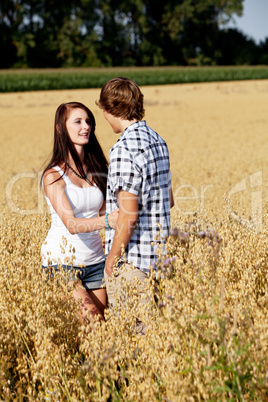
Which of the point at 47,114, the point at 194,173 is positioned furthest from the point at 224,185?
the point at 47,114

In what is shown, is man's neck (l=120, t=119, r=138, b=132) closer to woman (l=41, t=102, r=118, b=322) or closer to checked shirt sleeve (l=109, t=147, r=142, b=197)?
checked shirt sleeve (l=109, t=147, r=142, b=197)

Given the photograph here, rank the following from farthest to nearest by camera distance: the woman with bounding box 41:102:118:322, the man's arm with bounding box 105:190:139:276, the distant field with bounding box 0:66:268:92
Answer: the distant field with bounding box 0:66:268:92, the woman with bounding box 41:102:118:322, the man's arm with bounding box 105:190:139:276

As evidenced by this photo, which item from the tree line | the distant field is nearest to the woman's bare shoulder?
the distant field

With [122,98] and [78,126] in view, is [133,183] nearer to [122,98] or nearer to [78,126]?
[122,98]

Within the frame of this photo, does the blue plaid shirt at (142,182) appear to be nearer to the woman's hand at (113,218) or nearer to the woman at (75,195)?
the woman's hand at (113,218)

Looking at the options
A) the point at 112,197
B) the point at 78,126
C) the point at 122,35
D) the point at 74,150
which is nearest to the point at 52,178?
the point at 74,150

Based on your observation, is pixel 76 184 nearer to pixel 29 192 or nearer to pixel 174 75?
pixel 29 192

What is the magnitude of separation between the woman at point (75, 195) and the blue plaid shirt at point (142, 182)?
15.5 inches

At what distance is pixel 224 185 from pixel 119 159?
5303 millimetres

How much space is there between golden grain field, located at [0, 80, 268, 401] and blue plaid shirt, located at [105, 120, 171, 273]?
0.56 feet

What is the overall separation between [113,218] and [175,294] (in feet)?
2.25

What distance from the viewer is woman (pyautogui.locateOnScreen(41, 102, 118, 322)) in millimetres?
3139

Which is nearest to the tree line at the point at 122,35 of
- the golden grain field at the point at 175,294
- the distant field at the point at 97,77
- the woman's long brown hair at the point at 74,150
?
the distant field at the point at 97,77

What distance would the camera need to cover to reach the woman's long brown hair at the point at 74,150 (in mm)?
3301
